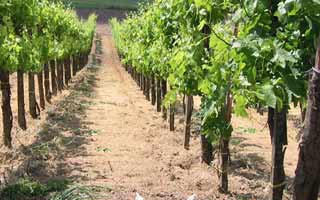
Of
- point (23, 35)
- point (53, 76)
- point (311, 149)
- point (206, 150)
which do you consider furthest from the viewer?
point (53, 76)

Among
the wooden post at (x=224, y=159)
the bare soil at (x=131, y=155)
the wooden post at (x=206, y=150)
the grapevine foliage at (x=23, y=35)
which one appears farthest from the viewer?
the grapevine foliage at (x=23, y=35)

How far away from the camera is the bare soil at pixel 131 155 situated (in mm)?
8172

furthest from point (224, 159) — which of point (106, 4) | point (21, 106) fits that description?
point (106, 4)

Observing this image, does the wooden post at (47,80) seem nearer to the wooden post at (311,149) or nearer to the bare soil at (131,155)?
the bare soil at (131,155)

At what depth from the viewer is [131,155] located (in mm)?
10625

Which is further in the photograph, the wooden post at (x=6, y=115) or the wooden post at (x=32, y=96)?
the wooden post at (x=32, y=96)

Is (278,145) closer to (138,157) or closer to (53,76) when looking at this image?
(138,157)

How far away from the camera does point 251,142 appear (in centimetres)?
1215

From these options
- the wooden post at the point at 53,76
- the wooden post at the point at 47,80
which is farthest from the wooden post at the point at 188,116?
the wooden post at the point at 53,76

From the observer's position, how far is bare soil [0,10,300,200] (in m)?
8.17

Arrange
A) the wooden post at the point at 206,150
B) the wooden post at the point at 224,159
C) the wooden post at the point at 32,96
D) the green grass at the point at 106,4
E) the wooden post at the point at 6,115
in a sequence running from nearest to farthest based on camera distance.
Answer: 1. the wooden post at the point at 224,159
2. the wooden post at the point at 206,150
3. the wooden post at the point at 6,115
4. the wooden post at the point at 32,96
5. the green grass at the point at 106,4

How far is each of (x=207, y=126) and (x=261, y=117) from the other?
35.7 feet

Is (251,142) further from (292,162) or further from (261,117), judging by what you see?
(261,117)

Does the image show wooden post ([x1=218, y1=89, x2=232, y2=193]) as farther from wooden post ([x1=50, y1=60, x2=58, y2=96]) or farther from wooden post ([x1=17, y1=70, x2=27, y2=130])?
wooden post ([x1=50, y1=60, x2=58, y2=96])
